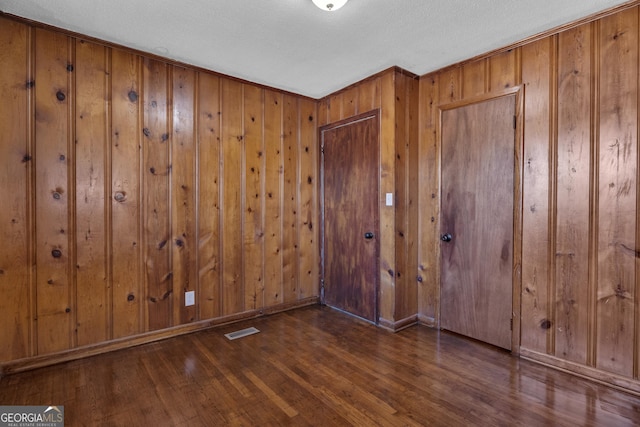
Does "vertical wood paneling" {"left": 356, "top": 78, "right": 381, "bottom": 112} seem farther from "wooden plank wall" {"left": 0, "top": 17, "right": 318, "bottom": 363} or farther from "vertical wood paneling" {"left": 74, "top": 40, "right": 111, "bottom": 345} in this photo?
"vertical wood paneling" {"left": 74, "top": 40, "right": 111, "bottom": 345}

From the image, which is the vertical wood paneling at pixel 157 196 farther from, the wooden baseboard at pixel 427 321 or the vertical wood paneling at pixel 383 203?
the wooden baseboard at pixel 427 321

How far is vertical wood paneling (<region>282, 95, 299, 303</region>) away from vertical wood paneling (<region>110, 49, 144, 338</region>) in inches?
59.5

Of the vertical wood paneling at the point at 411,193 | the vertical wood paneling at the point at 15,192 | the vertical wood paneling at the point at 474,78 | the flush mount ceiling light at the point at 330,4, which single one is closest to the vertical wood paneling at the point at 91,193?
the vertical wood paneling at the point at 15,192

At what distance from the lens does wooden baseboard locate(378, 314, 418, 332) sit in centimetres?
314

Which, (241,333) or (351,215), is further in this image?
(351,215)

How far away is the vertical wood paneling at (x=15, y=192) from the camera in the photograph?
90.5 inches

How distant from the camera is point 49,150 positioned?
96.5 inches

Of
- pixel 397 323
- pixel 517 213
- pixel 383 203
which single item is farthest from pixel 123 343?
pixel 517 213

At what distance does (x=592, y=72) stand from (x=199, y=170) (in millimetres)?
3290

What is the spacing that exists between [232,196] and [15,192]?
166cm

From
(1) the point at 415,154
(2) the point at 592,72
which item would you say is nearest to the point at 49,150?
(1) the point at 415,154

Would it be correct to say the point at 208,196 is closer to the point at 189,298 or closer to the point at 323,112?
the point at 189,298

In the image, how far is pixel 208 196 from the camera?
10.5ft

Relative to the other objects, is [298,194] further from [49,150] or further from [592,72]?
[592,72]
